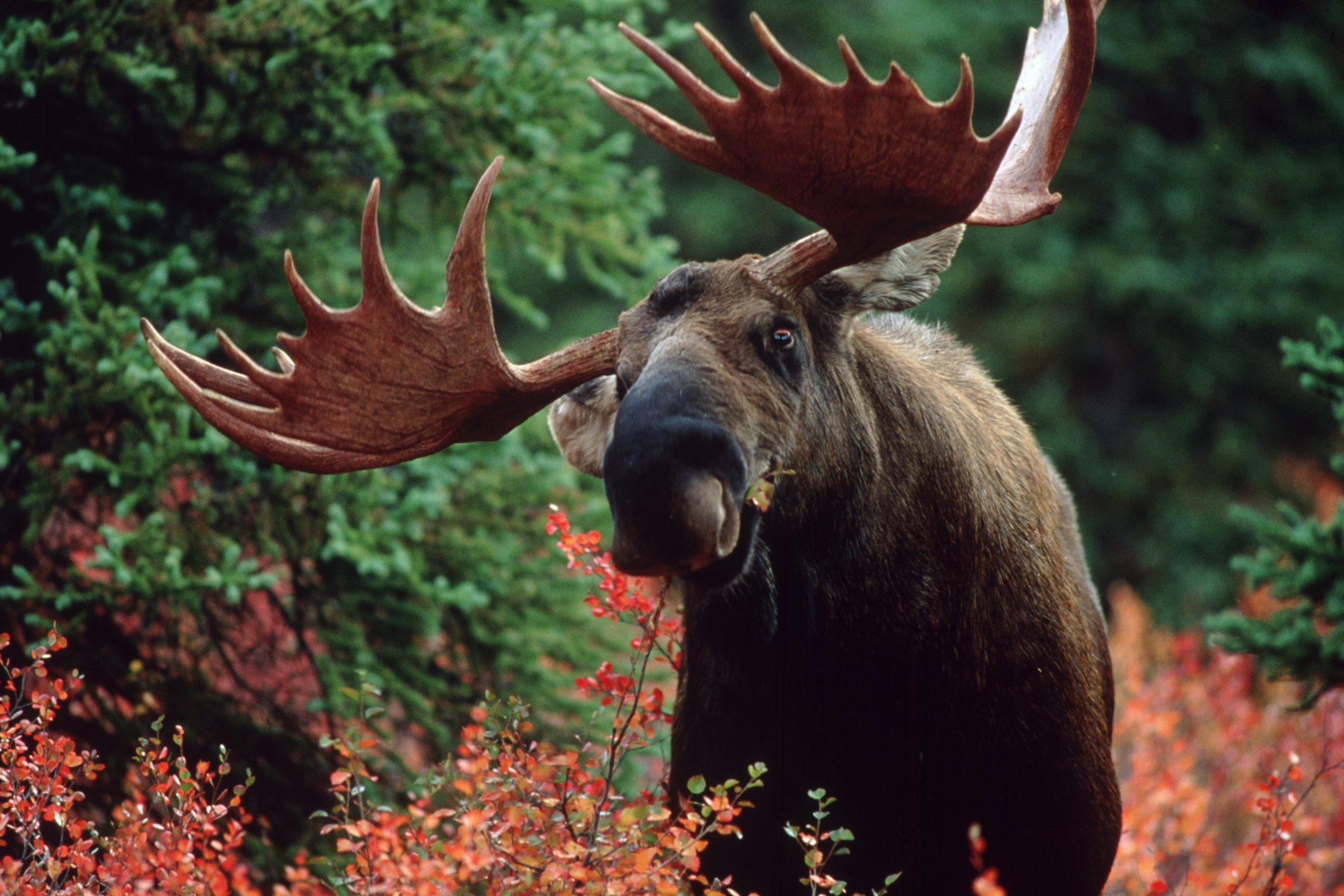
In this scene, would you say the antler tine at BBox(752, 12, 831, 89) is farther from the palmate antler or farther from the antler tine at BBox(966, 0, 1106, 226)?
the antler tine at BBox(966, 0, 1106, 226)

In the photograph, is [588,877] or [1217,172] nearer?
[588,877]

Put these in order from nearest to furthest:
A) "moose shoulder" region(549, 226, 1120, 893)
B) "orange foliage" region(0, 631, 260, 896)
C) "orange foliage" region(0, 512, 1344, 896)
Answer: "orange foliage" region(0, 512, 1344, 896) < "orange foliage" region(0, 631, 260, 896) < "moose shoulder" region(549, 226, 1120, 893)

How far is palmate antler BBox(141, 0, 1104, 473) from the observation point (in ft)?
8.77

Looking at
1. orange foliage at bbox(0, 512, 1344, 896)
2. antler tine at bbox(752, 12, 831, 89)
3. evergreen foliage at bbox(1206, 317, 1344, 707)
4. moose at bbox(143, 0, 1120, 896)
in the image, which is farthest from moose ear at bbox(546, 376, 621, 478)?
evergreen foliage at bbox(1206, 317, 1344, 707)

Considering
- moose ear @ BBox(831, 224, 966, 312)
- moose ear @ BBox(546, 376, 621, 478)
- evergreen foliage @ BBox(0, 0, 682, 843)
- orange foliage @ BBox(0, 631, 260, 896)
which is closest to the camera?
orange foliage @ BBox(0, 631, 260, 896)

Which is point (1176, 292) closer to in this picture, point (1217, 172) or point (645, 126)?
point (1217, 172)

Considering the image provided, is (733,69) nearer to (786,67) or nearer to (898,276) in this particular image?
(786,67)

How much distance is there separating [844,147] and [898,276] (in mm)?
484

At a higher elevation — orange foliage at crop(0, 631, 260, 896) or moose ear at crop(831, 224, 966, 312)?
moose ear at crop(831, 224, 966, 312)

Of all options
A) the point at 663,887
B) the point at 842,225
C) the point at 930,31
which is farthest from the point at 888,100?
the point at 930,31

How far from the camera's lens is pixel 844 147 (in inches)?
107

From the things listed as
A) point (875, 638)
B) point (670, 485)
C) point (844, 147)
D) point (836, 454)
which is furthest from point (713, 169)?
point (875, 638)

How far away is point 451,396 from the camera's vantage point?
3.26 m

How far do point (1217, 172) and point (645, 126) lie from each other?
35.1 feet
